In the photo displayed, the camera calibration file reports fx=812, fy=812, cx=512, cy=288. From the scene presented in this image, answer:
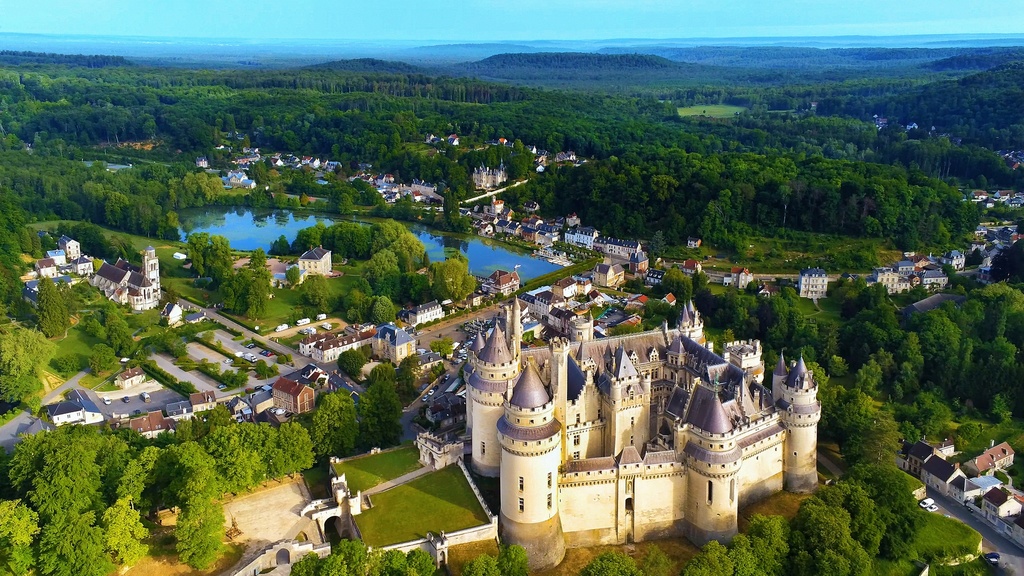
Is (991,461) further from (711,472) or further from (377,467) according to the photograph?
(377,467)

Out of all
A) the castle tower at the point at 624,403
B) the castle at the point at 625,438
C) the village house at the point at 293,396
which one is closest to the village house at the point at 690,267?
the castle at the point at 625,438

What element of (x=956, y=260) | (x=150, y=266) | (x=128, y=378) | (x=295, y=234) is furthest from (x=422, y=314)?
(x=956, y=260)

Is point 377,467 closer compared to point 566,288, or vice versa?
point 377,467

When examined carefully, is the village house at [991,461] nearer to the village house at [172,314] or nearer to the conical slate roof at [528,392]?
the conical slate roof at [528,392]

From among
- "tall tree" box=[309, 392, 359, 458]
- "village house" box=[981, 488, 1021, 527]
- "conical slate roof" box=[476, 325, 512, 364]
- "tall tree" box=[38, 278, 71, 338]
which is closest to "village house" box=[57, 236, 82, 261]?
"tall tree" box=[38, 278, 71, 338]

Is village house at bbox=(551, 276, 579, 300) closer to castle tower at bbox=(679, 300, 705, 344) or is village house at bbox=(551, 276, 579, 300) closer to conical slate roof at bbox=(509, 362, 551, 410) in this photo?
castle tower at bbox=(679, 300, 705, 344)

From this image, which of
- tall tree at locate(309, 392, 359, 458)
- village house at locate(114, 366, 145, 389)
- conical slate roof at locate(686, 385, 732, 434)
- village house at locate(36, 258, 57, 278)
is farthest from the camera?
village house at locate(36, 258, 57, 278)

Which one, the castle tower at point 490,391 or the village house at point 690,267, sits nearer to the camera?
the castle tower at point 490,391
